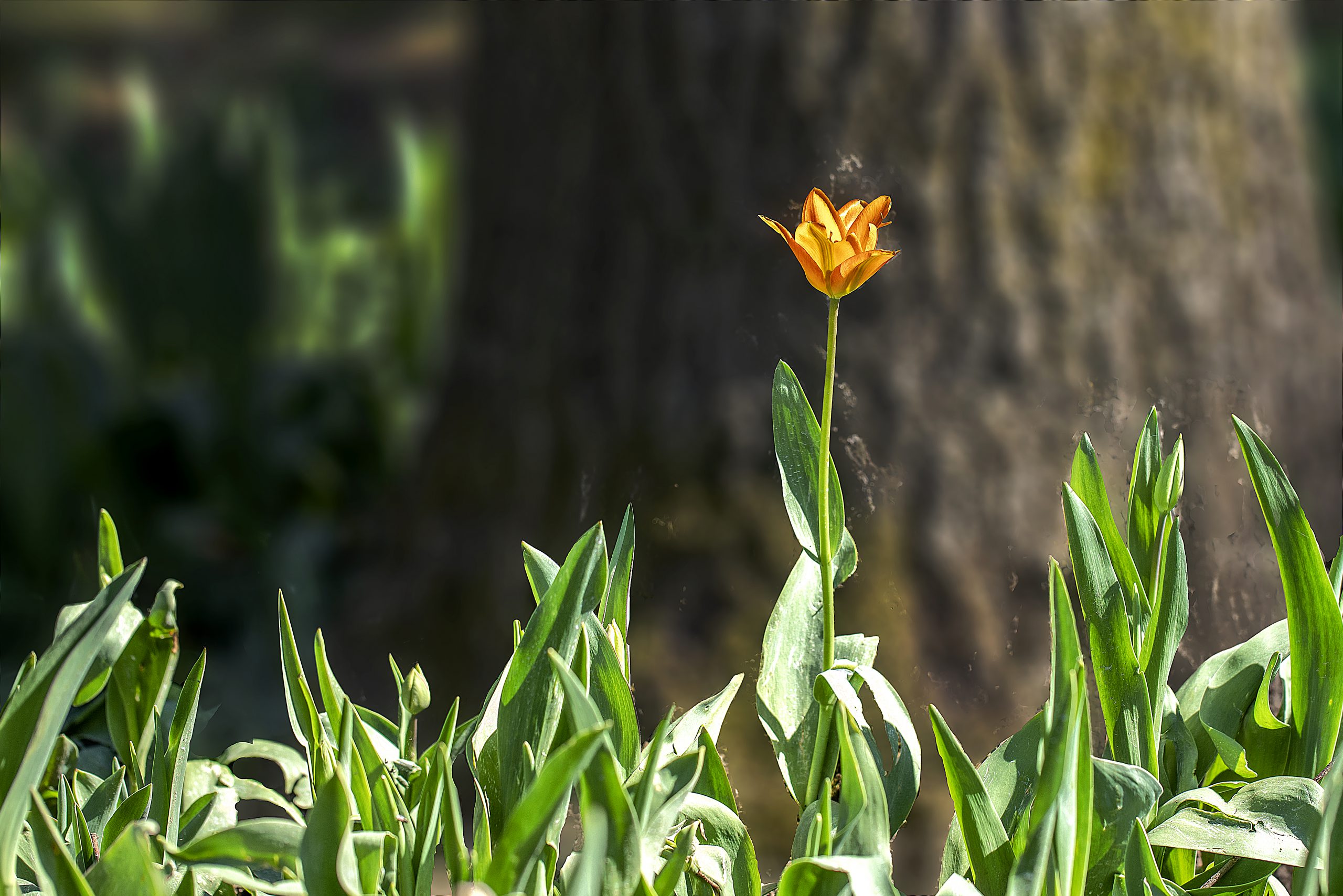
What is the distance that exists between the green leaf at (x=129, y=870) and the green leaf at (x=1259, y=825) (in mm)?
480

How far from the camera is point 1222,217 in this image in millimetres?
1254

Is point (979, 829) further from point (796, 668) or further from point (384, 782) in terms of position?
point (384, 782)

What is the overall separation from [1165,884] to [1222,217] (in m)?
0.93

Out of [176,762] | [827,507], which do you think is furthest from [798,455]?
[176,762]

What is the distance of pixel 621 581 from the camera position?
65 centimetres

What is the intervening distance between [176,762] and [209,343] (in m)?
1.64

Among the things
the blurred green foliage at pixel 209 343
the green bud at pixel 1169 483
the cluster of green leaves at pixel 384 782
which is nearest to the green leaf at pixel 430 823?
the cluster of green leaves at pixel 384 782

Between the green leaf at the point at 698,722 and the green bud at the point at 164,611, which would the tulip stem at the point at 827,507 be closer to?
the green leaf at the point at 698,722

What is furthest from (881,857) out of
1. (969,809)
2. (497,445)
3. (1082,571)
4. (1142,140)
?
(497,445)

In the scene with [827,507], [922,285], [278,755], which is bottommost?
[278,755]

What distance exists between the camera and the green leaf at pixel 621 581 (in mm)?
642

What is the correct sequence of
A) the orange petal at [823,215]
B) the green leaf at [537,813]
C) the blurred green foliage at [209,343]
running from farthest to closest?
the blurred green foliage at [209,343]
the orange petal at [823,215]
the green leaf at [537,813]

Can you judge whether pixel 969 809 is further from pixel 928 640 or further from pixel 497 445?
pixel 497 445

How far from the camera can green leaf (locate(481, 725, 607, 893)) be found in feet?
1.42
